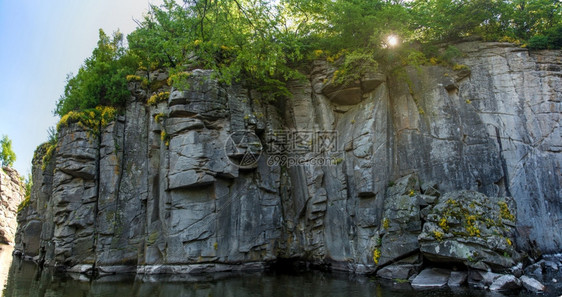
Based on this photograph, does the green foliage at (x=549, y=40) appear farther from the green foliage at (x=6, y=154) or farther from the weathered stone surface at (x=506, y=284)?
the green foliage at (x=6, y=154)

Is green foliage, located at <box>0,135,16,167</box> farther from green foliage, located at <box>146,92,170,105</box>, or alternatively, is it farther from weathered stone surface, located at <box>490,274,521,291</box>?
weathered stone surface, located at <box>490,274,521,291</box>

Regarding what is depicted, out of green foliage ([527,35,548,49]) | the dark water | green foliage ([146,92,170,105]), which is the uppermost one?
green foliage ([527,35,548,49])

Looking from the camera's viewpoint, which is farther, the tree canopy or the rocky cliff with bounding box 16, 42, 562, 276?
the tree canopy

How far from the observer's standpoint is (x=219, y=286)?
531 inches

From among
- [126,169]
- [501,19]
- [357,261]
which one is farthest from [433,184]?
[126,169]

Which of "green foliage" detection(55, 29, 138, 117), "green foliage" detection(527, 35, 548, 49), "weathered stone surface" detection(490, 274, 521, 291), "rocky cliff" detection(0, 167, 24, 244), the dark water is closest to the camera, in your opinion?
"weathered stone surface" detection(490, 274, 521, 291)

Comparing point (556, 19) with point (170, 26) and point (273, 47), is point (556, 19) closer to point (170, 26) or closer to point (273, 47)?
point (273, 47)

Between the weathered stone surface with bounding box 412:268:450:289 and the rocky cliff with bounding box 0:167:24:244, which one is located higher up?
the rocky cliff with bounding box 0:167:24:244

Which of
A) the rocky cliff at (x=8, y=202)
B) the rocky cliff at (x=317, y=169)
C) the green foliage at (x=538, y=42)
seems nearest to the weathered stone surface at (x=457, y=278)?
the rocky cliff at (x=317, y=169)

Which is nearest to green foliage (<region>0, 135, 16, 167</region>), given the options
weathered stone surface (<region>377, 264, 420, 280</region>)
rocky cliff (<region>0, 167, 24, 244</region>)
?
rocky cliff (<region>0, 167, 24, 244</region>)

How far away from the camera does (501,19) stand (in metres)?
18.3

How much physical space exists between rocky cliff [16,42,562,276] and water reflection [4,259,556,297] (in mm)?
1656

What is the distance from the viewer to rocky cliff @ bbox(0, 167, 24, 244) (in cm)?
3961

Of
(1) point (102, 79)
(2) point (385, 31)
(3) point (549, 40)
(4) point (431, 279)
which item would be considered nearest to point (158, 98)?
(1) point (102, 79)
